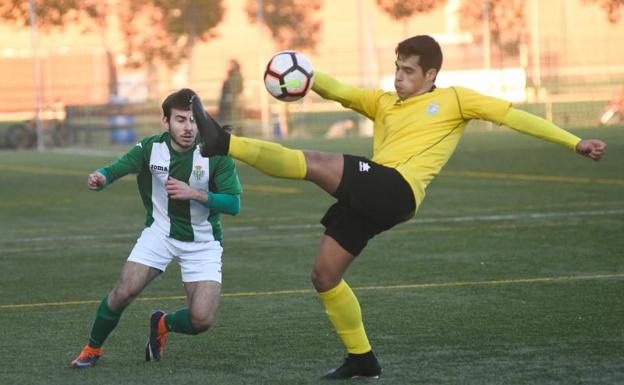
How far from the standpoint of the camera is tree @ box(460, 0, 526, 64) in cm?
3862

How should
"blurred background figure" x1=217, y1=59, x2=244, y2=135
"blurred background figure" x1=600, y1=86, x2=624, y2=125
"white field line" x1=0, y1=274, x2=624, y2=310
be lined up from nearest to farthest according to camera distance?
"white field line" x1=0, y1=274, x2=624, y2=310
"blurred background figure" x1=217, y1=59, x2=244, y2=135
"blurred background figure" x1=600, y1=86, x2=624, y2=125

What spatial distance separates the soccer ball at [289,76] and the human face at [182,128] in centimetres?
51

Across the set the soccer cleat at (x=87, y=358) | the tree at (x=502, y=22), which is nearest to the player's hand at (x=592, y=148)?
the soccer cleat at (x=87, y=358)

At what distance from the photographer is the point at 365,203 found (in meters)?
6.80

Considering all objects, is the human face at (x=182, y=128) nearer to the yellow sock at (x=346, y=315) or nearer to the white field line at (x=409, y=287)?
the yellow sock at (x=346, y=315)

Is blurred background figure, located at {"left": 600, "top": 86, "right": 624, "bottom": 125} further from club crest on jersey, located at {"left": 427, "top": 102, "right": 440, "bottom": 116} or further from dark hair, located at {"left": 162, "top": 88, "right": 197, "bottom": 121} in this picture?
dark hair, located at {"left": 162, "top": 88, "right": 197, "bottom": 121}

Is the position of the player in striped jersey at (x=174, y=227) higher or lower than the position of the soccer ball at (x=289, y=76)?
lower

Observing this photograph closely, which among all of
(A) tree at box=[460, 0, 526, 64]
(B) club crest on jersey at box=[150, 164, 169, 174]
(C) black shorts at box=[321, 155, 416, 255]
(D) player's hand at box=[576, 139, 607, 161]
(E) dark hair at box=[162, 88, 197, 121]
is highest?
(A) tree at box=[460, 0, 526, 64]

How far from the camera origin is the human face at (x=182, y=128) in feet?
24.6

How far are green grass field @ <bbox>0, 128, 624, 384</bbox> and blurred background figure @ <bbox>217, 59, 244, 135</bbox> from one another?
14070 mm

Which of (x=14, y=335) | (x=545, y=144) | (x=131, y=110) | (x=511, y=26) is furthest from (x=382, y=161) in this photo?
(x=511, y=26)

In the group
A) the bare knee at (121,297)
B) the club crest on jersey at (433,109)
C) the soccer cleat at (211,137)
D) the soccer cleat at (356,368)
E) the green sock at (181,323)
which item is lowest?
the soccer cleat at (356,368)

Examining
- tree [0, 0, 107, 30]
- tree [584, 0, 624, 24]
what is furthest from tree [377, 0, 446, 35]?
tree [0, 0, 107, 30]

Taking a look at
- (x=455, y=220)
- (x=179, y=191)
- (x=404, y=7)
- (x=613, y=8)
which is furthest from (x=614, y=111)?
(x=179, y=191)
